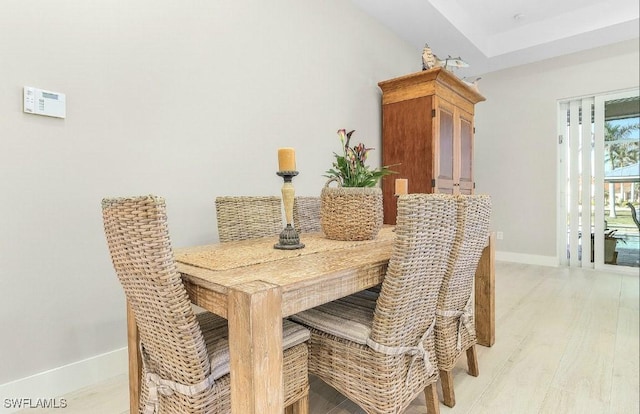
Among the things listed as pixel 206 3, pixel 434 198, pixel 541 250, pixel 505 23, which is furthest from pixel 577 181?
pixel 206 3

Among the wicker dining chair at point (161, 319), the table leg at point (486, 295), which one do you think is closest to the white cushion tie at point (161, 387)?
the wicker dining chair at point (161, 319)

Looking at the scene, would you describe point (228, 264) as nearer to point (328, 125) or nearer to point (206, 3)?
point (206, 3)

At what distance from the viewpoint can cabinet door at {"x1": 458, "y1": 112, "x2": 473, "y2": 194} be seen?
353 cm

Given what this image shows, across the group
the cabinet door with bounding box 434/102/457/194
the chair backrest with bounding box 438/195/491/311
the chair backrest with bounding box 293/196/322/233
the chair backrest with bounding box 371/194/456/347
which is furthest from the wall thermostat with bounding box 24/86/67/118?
the cabinet door with bounding box 434/102/457/194

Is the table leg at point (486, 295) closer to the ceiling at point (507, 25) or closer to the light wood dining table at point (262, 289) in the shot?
the light wood dining table at point (262, 289)

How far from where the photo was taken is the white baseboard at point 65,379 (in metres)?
1.46

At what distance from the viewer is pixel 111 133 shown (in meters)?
1.73

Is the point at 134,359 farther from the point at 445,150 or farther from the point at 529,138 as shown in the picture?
the point at 529,138

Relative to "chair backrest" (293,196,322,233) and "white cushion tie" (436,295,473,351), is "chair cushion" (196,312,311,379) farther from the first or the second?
"chair backrest" (293,196,322,233)

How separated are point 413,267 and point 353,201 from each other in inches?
20.9

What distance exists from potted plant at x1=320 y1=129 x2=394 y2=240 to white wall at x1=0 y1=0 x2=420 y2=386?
929mm

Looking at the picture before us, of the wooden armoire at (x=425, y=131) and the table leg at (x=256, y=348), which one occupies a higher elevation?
the wooden armoire at (x=425, y=131)

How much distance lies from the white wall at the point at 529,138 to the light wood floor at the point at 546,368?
1.58 meters

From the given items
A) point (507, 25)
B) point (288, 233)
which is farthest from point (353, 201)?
point (507, 25)
